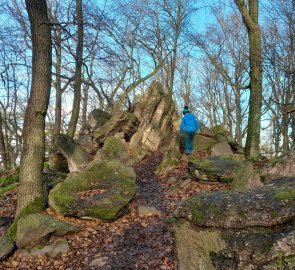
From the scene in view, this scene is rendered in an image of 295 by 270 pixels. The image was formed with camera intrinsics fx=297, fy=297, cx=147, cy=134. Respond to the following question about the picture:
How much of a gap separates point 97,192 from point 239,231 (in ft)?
16.5

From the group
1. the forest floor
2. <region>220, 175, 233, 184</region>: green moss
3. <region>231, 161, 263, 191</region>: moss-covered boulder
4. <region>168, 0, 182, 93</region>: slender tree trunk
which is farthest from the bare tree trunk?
<region>168, 0, 182, 93</region>: slender tree trunk

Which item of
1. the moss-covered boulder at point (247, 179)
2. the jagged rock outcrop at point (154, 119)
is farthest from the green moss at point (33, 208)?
the jagged rock outcrop at point (154, 119)

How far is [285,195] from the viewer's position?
2691 millimetres

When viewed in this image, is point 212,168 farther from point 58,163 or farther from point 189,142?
point 58,163

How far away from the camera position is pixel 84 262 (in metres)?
5.16

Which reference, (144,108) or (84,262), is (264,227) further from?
(144,108)

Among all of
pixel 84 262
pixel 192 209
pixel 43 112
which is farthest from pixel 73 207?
pixel 192 209

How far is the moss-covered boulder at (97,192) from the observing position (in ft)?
21.4

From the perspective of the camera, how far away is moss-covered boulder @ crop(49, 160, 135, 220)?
6535 millimetres

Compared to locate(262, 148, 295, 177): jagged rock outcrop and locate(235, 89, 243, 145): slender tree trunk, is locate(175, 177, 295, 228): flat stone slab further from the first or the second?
locate(235, 89, 243, 145): slender tree trunk

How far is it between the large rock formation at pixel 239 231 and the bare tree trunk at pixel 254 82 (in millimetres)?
8175

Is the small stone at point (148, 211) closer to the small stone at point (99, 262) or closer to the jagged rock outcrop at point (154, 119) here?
the small stone at point (99, 262)

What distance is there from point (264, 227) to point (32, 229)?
483 cm

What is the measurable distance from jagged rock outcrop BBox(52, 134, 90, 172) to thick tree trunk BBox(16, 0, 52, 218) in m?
3.78
